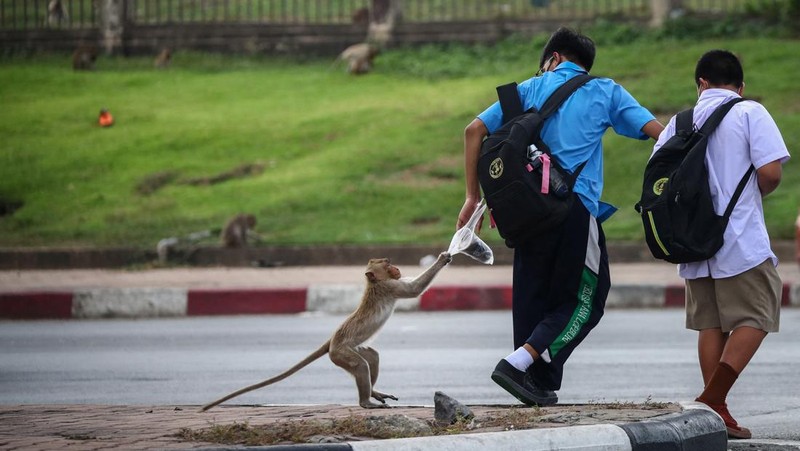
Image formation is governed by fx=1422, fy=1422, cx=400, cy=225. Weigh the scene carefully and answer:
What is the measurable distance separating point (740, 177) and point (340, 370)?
3794 millimetres

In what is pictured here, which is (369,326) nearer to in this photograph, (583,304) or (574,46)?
(583,304)

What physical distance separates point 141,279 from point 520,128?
832cm

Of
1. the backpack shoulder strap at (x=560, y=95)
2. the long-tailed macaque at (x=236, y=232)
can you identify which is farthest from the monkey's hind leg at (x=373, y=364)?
the long-tailed macaque at (x=236, y=232)

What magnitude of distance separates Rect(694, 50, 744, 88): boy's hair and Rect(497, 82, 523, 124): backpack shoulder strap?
770 millimetres

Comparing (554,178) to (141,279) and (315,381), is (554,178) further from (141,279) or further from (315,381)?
(141,279)

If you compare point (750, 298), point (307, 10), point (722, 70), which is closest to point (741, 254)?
point (750, 298)

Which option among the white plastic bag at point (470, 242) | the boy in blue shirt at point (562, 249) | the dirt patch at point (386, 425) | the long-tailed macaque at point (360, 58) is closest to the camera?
the dirt patch at point (386, 425)

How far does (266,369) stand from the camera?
8633 millimetres

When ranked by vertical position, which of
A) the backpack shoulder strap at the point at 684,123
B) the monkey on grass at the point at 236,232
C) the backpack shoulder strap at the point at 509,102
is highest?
Result: the backpack shoulder strap at the point at 509,102

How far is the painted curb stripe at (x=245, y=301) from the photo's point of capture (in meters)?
12.4

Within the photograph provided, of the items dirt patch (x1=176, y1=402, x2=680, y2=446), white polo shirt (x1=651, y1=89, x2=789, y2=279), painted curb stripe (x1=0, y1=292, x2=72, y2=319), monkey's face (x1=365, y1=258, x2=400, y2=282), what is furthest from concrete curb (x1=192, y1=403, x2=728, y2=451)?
painted curb stripe (x1=0, y1=292, x2=72, y2=319)

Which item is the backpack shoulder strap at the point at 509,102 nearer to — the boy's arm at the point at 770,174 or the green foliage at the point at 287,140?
the boy's arm at the point at 770,174

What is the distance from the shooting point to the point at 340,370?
8898 millimetres

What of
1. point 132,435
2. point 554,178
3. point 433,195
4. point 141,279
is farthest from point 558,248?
point 433,195
